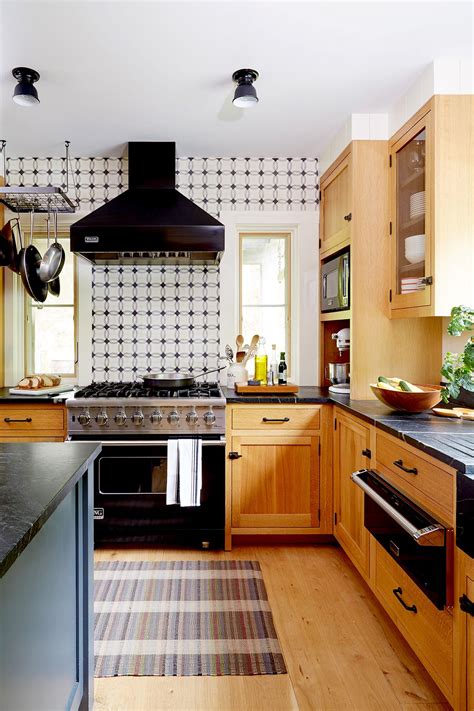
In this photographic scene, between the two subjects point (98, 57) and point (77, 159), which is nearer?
point (98, 57)

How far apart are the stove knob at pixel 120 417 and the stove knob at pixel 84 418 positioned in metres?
0.15

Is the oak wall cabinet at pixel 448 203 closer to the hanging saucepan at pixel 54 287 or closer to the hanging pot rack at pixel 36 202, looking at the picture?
the hanging pot rack at pixel 36 202

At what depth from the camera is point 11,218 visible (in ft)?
11.0

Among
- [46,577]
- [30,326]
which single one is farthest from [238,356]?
[46,577]

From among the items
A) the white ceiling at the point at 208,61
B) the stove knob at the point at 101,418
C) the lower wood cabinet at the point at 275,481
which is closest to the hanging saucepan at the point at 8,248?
the white ceiling at the point at 208,61

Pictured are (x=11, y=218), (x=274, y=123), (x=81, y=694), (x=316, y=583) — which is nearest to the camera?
(x=81, y=694)

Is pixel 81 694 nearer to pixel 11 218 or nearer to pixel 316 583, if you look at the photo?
pixel 316 583

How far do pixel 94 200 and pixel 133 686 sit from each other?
2820 mm

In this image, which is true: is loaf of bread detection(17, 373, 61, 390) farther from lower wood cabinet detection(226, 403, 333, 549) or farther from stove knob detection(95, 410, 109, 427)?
lower wood cabinet detection(226, 403, 333, 549)

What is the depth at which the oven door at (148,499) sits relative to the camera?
8.90 feet

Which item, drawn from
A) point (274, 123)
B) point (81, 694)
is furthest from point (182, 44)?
point (81, 694)

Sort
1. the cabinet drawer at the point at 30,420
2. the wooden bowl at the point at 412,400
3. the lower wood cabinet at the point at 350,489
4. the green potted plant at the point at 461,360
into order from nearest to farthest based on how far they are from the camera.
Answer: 1. the green potted plant at the point at 461,360
2. the wooden bowl at the point at 412,400
3. the lower wood cabinet at the point at 350,489
4. the cabinet drawer at the point at 30,420

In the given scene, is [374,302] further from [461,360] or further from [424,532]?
[424,532]

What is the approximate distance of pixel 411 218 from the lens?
8.06ft
